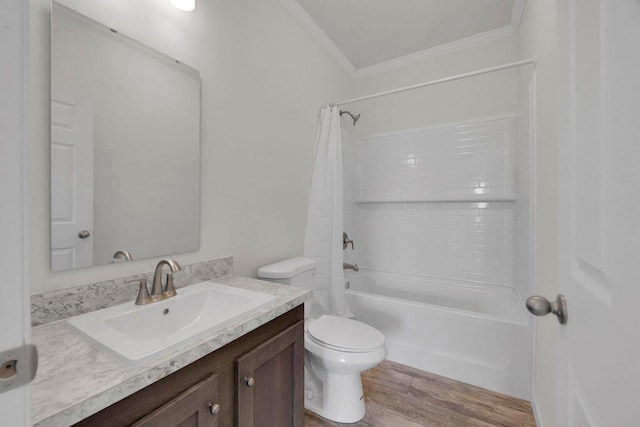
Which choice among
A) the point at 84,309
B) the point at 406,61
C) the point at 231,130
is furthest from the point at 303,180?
the point at 406,61

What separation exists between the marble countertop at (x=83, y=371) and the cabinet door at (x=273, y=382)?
149 mm

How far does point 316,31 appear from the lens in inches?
89.4

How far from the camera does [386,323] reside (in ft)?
7.08

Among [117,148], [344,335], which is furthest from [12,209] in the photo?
[344,335]

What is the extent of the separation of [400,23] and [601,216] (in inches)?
94.4

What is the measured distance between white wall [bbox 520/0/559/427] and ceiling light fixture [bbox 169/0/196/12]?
1.60m

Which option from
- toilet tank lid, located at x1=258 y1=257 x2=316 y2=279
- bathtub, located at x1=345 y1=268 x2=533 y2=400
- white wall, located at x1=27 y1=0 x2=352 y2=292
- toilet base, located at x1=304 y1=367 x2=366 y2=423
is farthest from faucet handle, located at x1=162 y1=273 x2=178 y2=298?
bathtub, located at x1=345 y1=268 x2=533 y2=400

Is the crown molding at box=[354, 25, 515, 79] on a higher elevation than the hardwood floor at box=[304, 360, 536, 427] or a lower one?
higher

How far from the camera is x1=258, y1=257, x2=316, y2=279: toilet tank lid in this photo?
1.59 metres

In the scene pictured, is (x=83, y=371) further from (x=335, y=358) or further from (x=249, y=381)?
(x=335, y=358)

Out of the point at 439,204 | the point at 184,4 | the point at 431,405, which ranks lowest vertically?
the point at 431,405

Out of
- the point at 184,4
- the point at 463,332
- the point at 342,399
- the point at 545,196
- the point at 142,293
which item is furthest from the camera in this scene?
the point at 463,332

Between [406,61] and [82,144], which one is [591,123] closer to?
[82,144]

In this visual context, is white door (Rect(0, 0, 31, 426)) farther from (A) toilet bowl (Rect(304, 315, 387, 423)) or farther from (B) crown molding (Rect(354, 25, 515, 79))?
(B) crown molding (Rect(354, 25, 515, 79))
